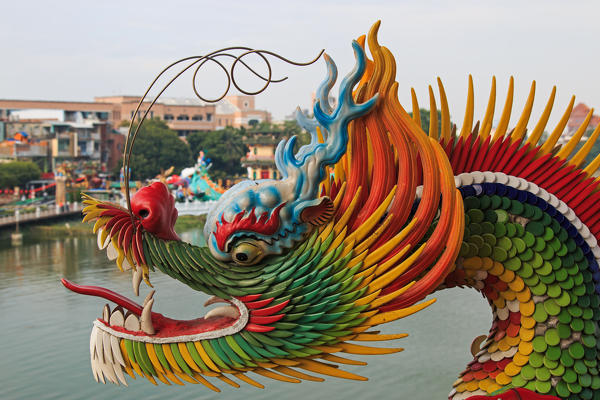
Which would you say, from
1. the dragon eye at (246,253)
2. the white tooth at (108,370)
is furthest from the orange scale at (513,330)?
the white tooth at (108,370)

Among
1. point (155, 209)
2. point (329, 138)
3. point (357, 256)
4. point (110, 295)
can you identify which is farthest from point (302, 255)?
point (110, 295)

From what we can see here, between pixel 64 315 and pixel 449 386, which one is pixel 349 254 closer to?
pixel 449 386

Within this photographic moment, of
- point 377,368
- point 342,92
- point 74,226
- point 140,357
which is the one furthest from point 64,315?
point 74,226

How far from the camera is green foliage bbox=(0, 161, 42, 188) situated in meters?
34.4

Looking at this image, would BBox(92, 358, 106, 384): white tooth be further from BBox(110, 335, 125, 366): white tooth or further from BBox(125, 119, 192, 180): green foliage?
BBox(125, 119, 192, 180): green foliage

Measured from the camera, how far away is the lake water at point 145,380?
26.4 feet

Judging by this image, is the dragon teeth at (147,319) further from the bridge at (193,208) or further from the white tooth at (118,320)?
the bridge at (193,208)

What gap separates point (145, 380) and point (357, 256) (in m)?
5.69

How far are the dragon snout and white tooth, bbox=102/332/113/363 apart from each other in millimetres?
595

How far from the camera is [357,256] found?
3.71 m

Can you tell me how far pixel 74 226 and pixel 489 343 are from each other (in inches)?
1002

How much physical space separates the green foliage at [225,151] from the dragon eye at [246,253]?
37.0 metres

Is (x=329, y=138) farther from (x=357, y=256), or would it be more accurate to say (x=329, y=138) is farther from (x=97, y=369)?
(x=97, y=369)

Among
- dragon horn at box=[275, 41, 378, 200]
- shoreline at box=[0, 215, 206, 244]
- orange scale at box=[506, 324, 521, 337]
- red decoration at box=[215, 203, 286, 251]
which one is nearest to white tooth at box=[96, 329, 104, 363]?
red decoration at box=[215, 203, 286, 251]
